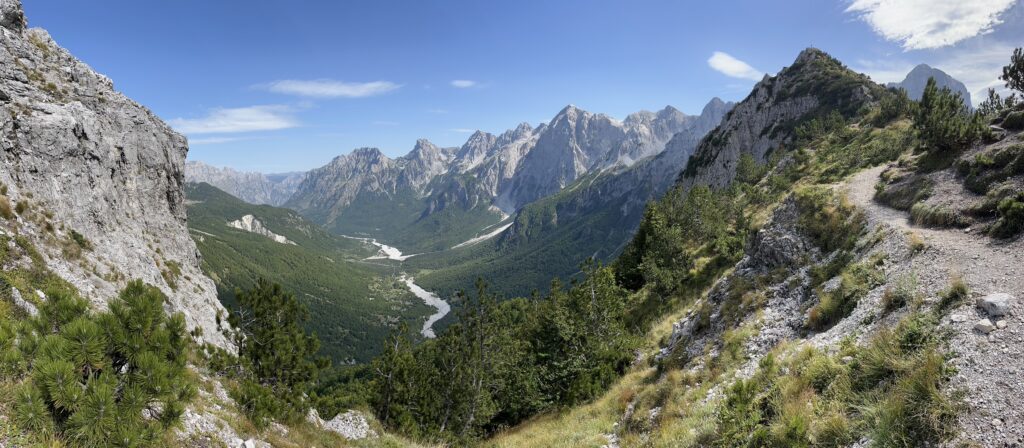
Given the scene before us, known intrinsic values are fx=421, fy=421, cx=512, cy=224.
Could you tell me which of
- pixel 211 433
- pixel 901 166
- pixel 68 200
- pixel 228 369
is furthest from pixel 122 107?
pixel 901 166

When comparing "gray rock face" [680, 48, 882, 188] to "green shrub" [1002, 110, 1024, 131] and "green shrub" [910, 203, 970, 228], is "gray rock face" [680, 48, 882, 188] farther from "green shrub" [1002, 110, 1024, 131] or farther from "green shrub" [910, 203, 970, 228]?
"green shrub" [910, 203, 970, 228]

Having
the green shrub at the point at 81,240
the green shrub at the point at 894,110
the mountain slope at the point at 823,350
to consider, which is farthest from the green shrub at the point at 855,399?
the green shrub at the point at 894,110

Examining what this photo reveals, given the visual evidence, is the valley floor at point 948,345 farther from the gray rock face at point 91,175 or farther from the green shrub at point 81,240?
the green shrub at point 81,240

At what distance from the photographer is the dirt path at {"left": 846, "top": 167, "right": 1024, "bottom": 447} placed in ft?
27.4

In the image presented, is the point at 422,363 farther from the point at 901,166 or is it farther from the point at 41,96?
the point at 901,166

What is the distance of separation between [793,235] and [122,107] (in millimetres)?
60844

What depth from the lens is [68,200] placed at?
3045 cm

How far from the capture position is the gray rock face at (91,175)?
90.6ft

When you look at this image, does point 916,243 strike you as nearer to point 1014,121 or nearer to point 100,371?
point 1014,121

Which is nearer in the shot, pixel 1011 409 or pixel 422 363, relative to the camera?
pixel 1011 409

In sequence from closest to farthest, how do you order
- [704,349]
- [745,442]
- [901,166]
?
[745,442] < [704,349] < [901,166]

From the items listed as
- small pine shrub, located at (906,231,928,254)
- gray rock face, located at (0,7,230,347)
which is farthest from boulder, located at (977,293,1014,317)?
gray rock face, located at (0,7,230,347)

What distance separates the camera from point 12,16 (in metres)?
35.7

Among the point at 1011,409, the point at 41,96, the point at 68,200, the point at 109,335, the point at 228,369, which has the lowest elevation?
the point at 228,369
